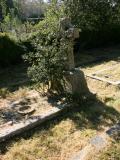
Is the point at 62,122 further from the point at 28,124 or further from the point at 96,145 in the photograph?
the point at 96,145

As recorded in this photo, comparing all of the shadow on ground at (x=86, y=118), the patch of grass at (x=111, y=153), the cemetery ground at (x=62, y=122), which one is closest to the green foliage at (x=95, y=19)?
the cemetery ground at (x=62, y=122)

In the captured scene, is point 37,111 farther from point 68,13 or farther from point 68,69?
Answer: point 68,13

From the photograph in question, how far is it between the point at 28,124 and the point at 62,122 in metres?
0.74

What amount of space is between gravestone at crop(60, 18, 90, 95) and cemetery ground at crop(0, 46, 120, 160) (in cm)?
39

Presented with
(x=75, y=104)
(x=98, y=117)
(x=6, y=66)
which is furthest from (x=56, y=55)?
(x=6, y=66)

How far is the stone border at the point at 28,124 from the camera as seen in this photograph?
17.9 feet

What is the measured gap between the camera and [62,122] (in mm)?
5996

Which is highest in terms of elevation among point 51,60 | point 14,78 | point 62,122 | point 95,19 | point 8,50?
point 95,19

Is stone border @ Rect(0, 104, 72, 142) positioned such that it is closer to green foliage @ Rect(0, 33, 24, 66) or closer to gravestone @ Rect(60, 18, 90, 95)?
gravestone @ Rect(60, 18, 90, 95)

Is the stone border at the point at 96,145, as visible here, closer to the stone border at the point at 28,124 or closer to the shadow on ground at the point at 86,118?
the shadow on ground at the point at 86,118

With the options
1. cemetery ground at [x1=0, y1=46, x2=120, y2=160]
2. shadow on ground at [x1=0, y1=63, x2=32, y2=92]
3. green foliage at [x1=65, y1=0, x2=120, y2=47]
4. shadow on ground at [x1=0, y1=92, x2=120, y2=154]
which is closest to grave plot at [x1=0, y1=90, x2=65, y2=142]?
cemetery ground at [x1=0, y1=46, x2=120, y2=160]

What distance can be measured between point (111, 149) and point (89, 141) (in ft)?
1.69

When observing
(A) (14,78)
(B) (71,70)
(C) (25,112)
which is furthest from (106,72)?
(C) (25,112)

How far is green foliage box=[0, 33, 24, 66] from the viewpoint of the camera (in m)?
10.7
